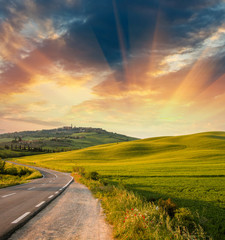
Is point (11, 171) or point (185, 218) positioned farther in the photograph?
point (11, 171)

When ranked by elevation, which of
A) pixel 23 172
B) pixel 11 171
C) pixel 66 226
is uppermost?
pixel 11 171

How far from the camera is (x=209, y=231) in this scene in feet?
31.9

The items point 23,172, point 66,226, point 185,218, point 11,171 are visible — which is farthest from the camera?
point 11,171

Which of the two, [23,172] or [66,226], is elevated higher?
[23,172]

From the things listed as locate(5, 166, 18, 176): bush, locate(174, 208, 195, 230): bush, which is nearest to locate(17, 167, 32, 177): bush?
locate(5, 166, 18, 176): bush

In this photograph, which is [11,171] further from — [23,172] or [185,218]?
[185,218]

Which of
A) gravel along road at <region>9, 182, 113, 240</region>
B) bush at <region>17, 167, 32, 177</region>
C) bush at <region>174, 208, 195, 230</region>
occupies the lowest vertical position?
bush at <region>174, 208, 195, 230</region>

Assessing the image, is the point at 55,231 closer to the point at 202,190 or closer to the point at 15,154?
the point at 202,190

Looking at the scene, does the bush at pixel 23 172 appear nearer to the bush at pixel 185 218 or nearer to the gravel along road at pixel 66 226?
the gravel along road at pixel 66 226

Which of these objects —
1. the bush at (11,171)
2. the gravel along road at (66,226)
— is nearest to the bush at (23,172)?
the bush at (11,171)

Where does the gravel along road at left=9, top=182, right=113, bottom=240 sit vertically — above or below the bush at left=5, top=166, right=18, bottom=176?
below

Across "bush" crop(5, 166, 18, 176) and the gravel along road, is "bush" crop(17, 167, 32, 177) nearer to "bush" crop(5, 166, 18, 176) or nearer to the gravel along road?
"bush" crop(5, 166, 18, 176)

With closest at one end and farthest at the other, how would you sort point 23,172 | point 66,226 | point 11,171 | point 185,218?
point 66,226, point 185,218, point 23,172, point 11,171

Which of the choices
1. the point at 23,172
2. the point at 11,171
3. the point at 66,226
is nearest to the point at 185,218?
the point at 66,226
